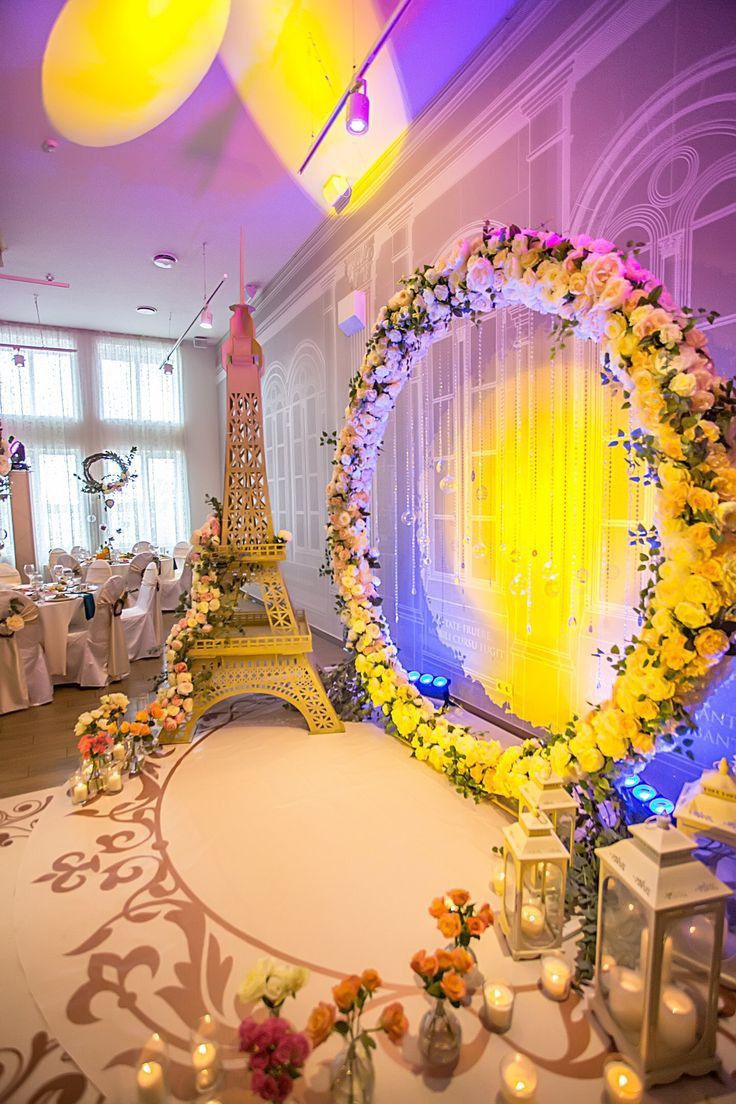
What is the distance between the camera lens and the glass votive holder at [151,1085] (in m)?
1.26

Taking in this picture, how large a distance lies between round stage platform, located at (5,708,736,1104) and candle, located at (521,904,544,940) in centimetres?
9

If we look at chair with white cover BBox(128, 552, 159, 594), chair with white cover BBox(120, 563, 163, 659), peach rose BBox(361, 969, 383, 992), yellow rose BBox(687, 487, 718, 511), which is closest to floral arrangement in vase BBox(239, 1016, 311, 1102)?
peach rose BBox(361, 969, 383, 992)

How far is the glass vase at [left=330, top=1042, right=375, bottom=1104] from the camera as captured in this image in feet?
4.09

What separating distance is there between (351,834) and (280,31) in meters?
4.40

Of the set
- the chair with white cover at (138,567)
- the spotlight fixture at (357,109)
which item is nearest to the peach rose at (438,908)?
the spotlight fixture at (357,109)

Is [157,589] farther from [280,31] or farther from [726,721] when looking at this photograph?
[726,721]

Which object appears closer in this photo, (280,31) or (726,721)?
(726,721)

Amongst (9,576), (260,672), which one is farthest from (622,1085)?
(9,576)

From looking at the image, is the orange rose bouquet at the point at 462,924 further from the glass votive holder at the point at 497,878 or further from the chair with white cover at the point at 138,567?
the chair with white cover at the point at 138,567

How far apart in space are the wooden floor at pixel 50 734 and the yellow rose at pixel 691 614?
308 cm

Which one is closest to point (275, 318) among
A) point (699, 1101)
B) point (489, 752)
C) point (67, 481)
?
point (67, 481)

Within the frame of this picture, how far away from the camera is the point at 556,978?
1.56 metres

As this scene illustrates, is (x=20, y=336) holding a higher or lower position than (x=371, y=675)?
higher

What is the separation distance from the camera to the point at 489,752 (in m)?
2.55
